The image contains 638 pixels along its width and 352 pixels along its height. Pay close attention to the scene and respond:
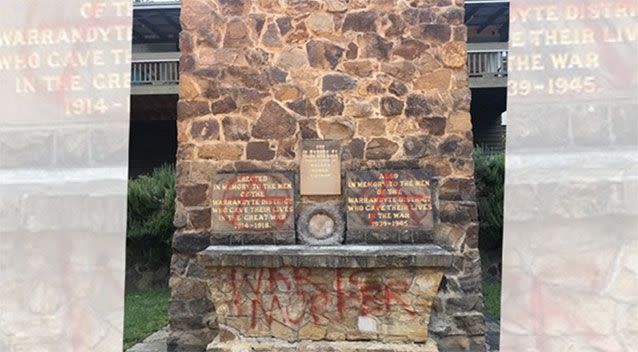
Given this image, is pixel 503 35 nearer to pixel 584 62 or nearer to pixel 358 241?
pixel 358 241

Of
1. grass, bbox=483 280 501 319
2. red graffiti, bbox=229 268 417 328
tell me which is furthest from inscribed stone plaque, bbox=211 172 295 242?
grass, bbox=483 280 501 319

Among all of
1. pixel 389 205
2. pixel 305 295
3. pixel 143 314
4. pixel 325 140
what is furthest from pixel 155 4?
pixel 305 295

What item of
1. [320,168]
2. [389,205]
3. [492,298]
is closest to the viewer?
[389,205]

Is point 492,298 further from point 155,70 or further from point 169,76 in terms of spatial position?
point 155,70

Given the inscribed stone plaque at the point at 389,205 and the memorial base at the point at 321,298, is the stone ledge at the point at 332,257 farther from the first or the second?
the inscribed stone plaque at the point at 389,205

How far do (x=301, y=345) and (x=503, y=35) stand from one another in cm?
990

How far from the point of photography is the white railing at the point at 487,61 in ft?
35.7

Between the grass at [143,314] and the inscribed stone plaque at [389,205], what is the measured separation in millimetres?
2510

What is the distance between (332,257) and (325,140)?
1240mm

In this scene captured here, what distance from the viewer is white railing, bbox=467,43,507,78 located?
1088cm

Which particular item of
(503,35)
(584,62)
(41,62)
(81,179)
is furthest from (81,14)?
(503,35)

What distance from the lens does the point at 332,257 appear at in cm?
402

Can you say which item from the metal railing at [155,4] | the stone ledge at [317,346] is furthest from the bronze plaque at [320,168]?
the metal railing at [155,4]

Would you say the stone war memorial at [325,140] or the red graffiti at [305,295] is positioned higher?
the stone war memorial at [325,140]
